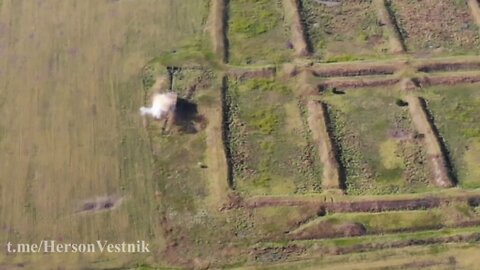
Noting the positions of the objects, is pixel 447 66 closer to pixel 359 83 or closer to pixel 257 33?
pixel 359 83

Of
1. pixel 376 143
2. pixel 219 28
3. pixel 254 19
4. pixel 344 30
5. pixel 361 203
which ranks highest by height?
pixel 254 19

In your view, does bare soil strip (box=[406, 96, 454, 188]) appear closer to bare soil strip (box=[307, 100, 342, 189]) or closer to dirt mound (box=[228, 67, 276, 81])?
bare soil strip (box=[307, 100, 342, 189])

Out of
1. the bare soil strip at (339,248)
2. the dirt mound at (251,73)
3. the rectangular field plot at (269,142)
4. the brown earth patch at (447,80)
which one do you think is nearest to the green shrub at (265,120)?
the rectangular field plot at (269,142)

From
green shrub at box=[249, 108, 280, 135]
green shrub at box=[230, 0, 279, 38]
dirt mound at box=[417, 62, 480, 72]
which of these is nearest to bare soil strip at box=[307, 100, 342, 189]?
green shrub at box=[249, 108, 280, 135]

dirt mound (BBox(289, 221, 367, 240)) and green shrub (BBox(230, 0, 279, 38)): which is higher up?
green shrub (BBox(230, 0, 279, 38))

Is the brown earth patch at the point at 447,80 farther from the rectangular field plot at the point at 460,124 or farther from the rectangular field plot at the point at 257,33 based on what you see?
the rectangular field plot at the point at 257,33

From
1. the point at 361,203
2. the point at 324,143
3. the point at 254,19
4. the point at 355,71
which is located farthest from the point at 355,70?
the point at 361,203

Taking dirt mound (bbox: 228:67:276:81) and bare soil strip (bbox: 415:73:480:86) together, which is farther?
dirt mound (bbox: 228:67:276:81)
